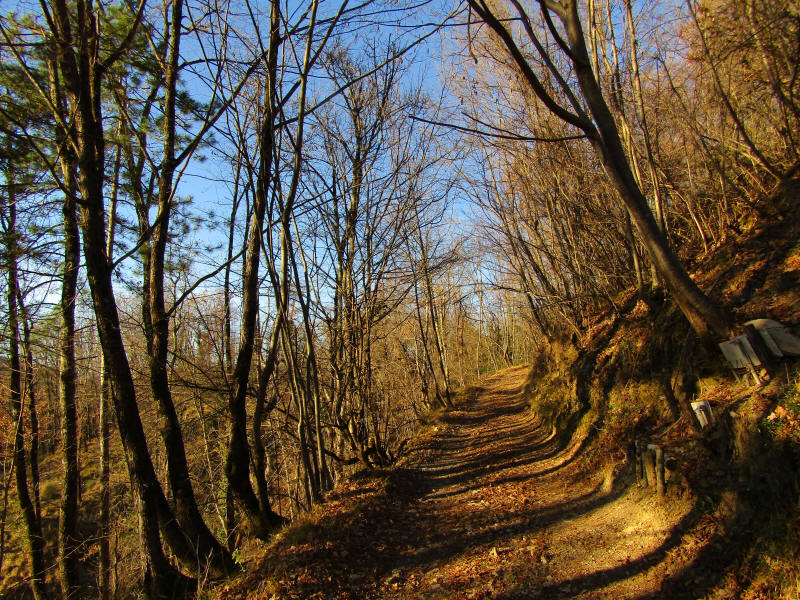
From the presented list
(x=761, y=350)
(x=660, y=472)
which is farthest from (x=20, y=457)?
(x=761, y=350)

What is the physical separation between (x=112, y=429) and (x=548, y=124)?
13.5m

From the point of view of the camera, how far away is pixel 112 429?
1217 centimetres

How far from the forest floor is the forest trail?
12 mm

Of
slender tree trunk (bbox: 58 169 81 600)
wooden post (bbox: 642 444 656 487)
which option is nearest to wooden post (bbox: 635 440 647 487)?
wooden post (bbox: 642 444 656 487)

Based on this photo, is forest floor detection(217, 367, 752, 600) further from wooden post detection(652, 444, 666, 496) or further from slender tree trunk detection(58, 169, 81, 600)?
slender tree trunk detection(58, 169, 81, 600)

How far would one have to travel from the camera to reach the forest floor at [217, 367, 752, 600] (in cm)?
314

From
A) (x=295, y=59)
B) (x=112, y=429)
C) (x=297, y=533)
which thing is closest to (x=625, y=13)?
(x=295, y=59)

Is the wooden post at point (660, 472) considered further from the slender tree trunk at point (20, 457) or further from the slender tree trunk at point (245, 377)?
the slender tree trunk at point (20, 457)

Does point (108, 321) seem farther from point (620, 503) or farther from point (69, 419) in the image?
point (69, 419)

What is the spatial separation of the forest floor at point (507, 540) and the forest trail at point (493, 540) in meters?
0.01

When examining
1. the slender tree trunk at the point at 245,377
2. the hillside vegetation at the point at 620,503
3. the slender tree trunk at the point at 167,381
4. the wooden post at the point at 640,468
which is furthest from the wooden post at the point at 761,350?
the slender tree trunk at the point at 167,381

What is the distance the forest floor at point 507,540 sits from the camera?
314 cm

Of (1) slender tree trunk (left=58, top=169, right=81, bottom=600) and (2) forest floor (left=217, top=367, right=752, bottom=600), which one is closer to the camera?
(2) forest floor (left=217, top=367, right=752, bottom=600)

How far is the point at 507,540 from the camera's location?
434cm
